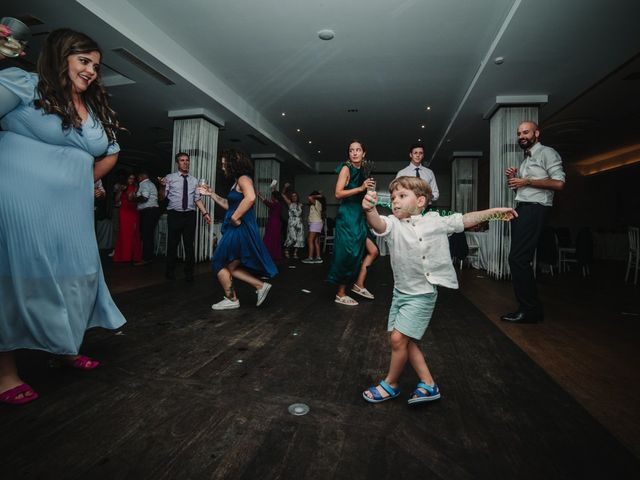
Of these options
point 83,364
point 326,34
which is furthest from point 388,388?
point 326,34

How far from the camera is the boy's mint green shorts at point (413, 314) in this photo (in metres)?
1.34

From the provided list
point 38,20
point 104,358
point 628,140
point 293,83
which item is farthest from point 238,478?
point 628,140

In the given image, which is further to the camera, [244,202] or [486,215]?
[244,202]

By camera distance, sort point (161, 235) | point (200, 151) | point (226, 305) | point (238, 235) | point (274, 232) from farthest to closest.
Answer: point (161, 235), point (274, 232), point (200, 151), point (226, 305), point (238, 235)

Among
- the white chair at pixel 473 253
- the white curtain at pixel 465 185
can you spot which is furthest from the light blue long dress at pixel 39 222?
the white curtain at pixel 465 185

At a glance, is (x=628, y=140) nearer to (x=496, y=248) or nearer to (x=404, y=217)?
(x=496, y=248)

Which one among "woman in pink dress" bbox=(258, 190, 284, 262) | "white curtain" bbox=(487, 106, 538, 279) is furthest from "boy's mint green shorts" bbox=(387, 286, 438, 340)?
"woman in pink dress" bbox=(258, 190, 284, 262)

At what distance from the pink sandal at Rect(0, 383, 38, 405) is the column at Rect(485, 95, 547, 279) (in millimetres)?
5693

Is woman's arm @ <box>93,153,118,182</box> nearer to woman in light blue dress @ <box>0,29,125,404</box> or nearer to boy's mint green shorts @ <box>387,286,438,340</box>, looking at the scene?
woman in light blue dress @ <box>0,29,125,404</box>

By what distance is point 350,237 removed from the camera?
3070 millimetres

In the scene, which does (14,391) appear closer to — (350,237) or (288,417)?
(288,417)

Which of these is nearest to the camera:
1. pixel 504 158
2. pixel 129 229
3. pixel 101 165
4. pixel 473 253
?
pixel 101 165

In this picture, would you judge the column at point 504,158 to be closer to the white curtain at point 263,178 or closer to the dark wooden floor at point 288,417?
the dark wooden floor at point 288,417

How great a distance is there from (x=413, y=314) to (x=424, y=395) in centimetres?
34
